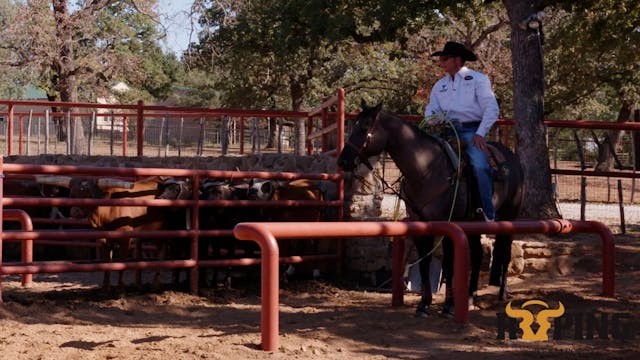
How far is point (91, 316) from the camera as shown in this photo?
776 cm

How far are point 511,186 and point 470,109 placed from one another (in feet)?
3.32

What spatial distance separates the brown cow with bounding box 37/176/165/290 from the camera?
8836 millimetres

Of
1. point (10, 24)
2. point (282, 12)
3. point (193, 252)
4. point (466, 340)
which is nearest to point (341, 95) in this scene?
point (193, 252)

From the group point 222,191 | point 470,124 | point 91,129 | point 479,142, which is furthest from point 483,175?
point 91,129

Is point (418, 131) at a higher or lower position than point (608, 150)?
lower

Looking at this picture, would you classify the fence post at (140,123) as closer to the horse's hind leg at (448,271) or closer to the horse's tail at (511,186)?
the horse's tail at (511,186)

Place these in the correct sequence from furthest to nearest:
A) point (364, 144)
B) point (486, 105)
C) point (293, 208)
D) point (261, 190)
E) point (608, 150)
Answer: point (608, 150) < point (293, 208) < point (261, 190) < point (486, 105) < point (364, 144)

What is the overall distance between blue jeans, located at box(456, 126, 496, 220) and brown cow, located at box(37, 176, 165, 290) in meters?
3.51

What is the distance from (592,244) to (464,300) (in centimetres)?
497

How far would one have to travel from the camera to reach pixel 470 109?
26.7 ft

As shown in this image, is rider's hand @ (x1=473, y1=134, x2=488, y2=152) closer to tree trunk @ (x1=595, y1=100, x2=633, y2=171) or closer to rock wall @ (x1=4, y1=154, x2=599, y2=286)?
rock wall @ (x1=4, y1=154, x2=599, y2=286)

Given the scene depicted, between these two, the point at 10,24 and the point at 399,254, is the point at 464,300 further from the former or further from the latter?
the point at 10,24

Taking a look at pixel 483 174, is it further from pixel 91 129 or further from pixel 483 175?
pixel 91 129

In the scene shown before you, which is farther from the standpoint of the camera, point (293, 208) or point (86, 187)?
point (293, 208)
